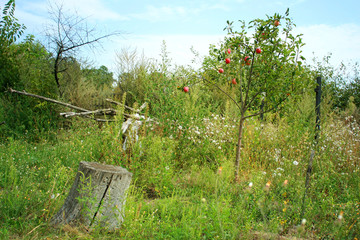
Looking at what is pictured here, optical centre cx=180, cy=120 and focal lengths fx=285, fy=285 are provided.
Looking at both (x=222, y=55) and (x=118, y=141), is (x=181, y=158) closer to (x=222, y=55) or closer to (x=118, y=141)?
(x=118, y=141)

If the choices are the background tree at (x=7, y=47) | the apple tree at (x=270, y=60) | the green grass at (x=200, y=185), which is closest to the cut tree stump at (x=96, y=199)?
the green grass at (x=200, y=185)

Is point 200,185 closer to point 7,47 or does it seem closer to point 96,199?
point 96,199

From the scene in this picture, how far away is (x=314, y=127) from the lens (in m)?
5.16

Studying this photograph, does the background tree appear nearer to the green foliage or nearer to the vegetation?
the vegetation

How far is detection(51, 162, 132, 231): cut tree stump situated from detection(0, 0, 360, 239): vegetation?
12 cm

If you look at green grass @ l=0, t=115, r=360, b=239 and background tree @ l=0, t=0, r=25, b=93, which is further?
background tree @ l=0, t=0, r=25, b=93

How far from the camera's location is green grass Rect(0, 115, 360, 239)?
2.85 meters

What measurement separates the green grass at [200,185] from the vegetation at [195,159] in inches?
0.8

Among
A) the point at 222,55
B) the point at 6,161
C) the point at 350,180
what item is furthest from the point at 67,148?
the point at 350,180

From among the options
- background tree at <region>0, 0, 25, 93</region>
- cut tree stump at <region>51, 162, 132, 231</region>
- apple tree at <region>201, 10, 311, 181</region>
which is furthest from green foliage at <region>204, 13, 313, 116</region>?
background tree at <region>0, 0, 25, 93</region>

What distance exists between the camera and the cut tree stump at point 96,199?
9.48 feet

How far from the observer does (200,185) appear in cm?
428

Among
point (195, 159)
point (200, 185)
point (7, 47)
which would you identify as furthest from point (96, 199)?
point (7, 47)

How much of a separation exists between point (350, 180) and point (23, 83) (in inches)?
326
